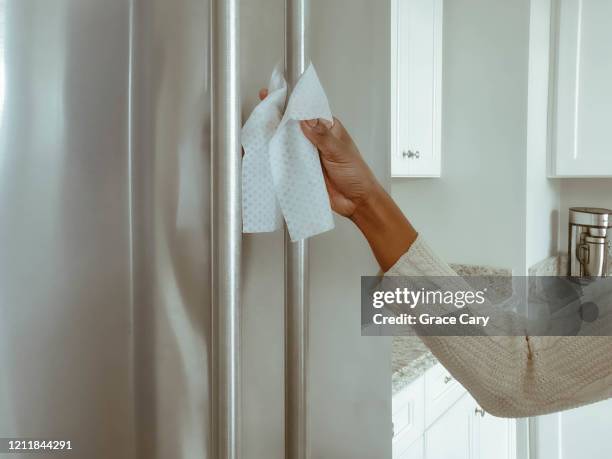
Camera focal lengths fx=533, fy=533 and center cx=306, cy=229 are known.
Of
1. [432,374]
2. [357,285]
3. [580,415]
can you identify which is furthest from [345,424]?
[580,415]

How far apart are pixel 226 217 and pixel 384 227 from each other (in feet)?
0.98

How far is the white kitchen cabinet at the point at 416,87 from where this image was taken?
1950 millimetres

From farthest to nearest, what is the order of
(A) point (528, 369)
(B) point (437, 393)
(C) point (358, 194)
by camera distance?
1. (B) point (437, 393)
2. (A) point (528, 369)
3. (C) point (358, 194)

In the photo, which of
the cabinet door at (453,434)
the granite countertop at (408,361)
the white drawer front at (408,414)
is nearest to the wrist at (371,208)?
the granite countertop at (408,361)

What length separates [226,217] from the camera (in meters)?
0.34

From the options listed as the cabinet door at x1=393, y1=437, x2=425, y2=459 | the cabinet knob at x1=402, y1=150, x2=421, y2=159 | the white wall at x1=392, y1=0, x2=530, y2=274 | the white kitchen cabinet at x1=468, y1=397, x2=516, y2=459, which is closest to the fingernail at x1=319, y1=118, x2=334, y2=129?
the cabinet door at x1=393, y1=437, x2=425, y2=459

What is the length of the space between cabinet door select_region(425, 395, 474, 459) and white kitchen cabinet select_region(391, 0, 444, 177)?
88 cm

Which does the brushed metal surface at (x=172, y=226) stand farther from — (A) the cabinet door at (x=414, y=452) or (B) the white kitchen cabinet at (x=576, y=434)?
(B) the white kitchen cabinet at (x=576, y=434)

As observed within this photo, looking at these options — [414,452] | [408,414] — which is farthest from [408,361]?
[414,452]

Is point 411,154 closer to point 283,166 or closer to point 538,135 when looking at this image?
point 538,135

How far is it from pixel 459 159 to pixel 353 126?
1.93 metres

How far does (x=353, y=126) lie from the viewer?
540 mm

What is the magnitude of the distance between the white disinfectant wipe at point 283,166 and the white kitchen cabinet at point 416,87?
1602 millimetres

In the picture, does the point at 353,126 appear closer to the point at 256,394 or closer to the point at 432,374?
the point at 256,394
